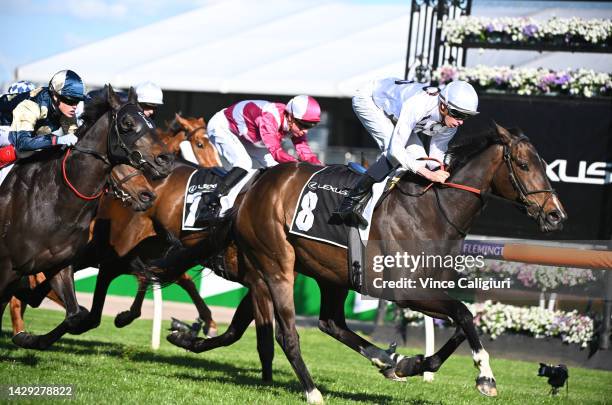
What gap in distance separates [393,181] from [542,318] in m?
4.65

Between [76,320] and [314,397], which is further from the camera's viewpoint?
[76,320]

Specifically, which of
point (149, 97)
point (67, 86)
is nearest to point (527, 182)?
point (67, 86)

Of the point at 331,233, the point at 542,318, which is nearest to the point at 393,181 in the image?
the point at 331,233

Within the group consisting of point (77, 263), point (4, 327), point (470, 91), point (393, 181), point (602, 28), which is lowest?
point (4, 327)

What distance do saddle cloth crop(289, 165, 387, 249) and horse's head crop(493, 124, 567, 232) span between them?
80 centimetres

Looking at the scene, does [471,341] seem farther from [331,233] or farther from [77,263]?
[77,263]

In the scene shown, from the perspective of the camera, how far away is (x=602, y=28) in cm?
1054

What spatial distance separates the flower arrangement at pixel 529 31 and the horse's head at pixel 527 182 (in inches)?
200

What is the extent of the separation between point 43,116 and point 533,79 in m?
6.27

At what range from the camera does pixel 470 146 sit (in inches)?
245

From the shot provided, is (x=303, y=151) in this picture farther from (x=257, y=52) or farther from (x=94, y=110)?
(x=257, y=52)

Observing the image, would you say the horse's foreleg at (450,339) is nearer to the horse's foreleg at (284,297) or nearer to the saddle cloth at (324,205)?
the saddle cloth at (324,205)

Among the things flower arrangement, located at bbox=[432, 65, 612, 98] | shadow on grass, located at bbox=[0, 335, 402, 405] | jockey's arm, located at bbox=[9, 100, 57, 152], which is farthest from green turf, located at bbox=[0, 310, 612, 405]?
flower arrangement, located at bbox=[432, 65, 612, 98]

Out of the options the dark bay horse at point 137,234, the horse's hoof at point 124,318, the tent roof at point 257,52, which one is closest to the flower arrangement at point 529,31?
the tent roof at point 257,52
